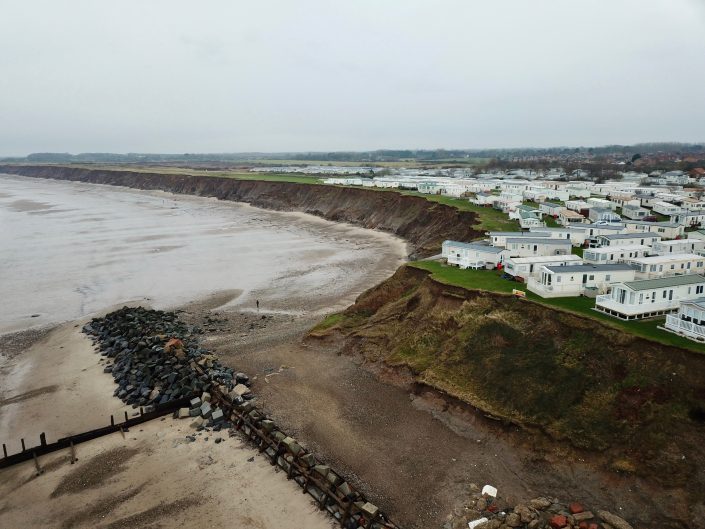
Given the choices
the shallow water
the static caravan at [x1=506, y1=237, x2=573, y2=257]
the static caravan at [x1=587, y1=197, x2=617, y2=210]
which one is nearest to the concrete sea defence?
the shallow water

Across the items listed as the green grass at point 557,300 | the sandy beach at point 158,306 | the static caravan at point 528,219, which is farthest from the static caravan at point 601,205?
the green grass at point 557,300

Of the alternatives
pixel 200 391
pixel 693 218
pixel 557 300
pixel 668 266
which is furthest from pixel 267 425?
pixel 693 218

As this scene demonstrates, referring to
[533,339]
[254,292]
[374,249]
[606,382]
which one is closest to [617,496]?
[606,382]

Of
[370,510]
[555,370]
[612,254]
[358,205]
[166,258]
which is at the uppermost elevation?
[612,254]

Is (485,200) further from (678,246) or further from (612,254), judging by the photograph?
(612,254)

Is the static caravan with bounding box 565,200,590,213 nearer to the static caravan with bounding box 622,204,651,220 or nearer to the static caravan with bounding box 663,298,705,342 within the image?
the static caravan with bounding box 622,204,651,220

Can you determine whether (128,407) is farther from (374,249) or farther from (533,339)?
(374,249)
